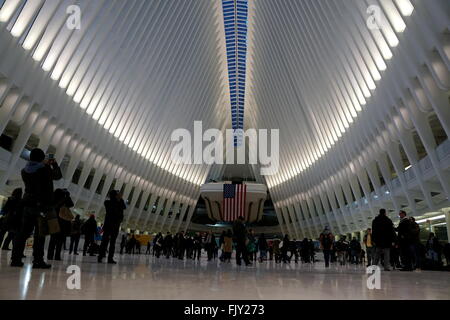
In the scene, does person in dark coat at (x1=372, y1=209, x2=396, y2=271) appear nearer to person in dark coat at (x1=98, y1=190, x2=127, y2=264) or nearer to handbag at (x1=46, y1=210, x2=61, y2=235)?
person in dark coat at (x1=98, y1=190, x2=127, y2=264)

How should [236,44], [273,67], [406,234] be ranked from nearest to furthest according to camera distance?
[406,234]
[273,67]
[236,44]

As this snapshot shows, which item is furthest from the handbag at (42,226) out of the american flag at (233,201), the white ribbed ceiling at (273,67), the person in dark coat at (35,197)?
the american flag at (233,201)

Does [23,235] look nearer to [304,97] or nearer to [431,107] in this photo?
[431,107]

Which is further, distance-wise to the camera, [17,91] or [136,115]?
[136,115]

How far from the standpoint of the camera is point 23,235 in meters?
4.89

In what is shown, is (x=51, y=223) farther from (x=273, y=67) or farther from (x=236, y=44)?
(x=236, y=44)

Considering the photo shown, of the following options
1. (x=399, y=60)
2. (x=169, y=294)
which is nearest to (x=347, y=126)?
(x=399, y=60)

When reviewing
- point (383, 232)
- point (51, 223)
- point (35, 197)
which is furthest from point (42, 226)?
point (383, 232)

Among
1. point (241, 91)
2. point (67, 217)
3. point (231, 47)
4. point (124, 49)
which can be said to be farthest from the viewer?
point (241, 91)

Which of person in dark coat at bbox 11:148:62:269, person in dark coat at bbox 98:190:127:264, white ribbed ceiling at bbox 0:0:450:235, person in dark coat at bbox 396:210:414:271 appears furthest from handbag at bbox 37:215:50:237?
white ribbed ceiling at bbox 0:0:450:235

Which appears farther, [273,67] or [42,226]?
[273,67]

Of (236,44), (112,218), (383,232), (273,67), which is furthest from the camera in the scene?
(236,44)

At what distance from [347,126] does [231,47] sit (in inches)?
724

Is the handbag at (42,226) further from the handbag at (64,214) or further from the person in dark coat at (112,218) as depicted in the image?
the person in dark coat at (112,218)
